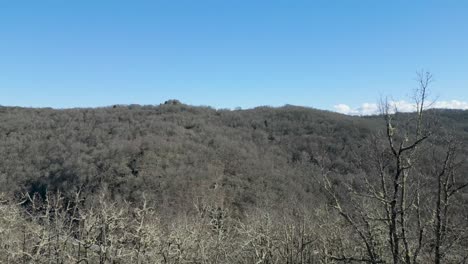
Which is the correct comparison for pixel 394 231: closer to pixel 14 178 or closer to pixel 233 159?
pixel 14 178

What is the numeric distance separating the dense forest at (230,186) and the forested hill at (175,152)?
1.27ft

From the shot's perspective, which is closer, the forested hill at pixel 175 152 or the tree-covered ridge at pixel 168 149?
the forested hill at pixel 175 152

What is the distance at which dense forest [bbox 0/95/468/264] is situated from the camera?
41.6 feet

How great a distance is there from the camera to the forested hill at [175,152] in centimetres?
8119

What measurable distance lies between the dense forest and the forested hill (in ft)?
1.27

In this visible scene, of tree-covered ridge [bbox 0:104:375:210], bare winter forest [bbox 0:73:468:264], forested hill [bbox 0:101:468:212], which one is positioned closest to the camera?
bare winter forest [bbox 0:73:468:264]

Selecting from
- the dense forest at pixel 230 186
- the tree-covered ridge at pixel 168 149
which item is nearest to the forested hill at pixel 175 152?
the tree-covered ridge at pixel 168 149

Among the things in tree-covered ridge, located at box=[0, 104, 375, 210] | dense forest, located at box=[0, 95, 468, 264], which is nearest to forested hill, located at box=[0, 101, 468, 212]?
tree-covered ridge, located at box=[0, 104, 375, 210]

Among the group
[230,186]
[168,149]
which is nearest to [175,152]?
[168,149]

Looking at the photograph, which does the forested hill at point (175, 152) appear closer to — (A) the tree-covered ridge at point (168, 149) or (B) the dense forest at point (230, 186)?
(A) the tree-covered ridge at point (168, 149)

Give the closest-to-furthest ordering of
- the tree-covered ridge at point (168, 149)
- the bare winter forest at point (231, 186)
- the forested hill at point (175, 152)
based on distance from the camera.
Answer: the bare winter forest at point (231, 186) → the forested hill at point (175, 152) → the tree-covered ridge at point (168, 149)

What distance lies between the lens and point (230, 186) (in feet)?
296

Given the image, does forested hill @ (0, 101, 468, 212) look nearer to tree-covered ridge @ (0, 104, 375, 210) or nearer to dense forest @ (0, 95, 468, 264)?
tree-covered ridge @ (0, 104, 375, 210)

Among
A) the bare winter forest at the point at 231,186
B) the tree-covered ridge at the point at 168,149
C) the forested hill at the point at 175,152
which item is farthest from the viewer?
the tree-covered ridge at the point at 168,149
